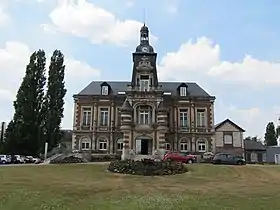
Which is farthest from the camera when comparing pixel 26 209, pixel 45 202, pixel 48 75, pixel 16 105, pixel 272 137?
pixel 272 137

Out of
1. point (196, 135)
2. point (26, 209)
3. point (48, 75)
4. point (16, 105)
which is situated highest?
point (48, 75)

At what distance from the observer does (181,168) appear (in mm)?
30906

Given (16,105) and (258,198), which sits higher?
(16,105)

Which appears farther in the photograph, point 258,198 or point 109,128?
point 109,128

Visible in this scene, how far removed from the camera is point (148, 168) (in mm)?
29766

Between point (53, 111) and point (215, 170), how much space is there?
95.5 ft

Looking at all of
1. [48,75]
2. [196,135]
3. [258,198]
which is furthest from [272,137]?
[258,198]

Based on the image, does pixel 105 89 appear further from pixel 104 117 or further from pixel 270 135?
pixel 270 135

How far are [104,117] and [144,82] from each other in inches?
324

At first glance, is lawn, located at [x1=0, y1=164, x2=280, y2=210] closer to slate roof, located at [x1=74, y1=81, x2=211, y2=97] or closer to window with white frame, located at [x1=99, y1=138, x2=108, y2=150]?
window with white frame, located at [x1=99, y1=138, x2=108, y2=150]

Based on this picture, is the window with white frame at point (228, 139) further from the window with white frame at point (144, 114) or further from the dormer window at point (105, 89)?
the dormer window at point (105, 89)

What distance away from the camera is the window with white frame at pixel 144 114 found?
162 feet

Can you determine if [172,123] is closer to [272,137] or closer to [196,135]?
[196,135]

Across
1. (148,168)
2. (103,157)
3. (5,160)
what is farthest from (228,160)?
(5,160)
